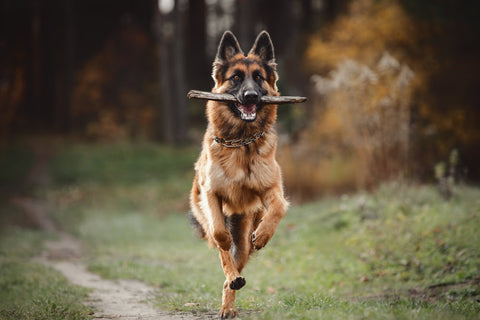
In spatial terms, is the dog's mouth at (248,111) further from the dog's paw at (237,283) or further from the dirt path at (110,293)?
the dirt path at (110,293)

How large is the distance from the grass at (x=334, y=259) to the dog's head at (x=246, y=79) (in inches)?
87.2

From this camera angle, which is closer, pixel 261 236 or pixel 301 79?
pixel 261 236

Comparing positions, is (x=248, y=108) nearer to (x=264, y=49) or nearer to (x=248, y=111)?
(x=248, y=111)

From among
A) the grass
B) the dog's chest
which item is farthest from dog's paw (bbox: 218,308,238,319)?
the dog's chest

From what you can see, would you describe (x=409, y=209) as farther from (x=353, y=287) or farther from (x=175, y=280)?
(x=175, y=280)

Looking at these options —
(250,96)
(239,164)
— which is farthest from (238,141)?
(250,96)

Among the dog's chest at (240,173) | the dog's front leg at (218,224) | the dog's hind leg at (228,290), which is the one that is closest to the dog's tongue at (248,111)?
the dog's chest at (240,173)

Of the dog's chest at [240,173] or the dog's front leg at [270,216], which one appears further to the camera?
the dog's chest at [240,173]

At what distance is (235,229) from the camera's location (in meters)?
5.56

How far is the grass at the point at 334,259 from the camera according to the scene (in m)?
5.33

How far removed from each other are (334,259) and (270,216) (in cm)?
469

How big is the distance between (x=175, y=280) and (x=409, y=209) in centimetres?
531

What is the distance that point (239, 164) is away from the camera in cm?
505

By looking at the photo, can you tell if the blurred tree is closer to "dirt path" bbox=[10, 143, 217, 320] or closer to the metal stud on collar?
"dirt path" bbox=[10, 143, 217, 320]
